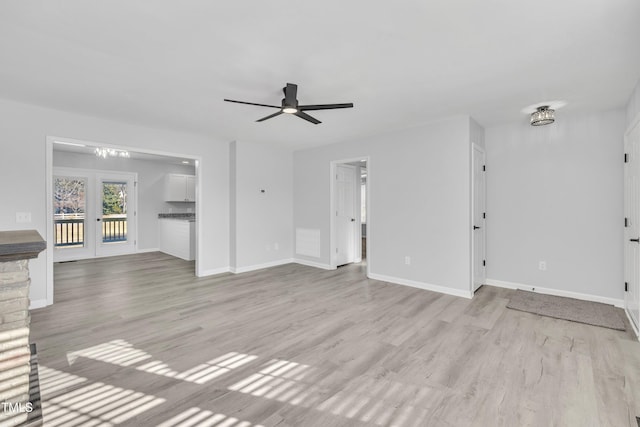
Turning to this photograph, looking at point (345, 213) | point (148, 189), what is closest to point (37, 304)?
point (148, 189)

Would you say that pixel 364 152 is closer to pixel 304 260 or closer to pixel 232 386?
pixel 304 260

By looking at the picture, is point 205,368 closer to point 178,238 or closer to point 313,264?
point 313,264

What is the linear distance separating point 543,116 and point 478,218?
1.48 meters

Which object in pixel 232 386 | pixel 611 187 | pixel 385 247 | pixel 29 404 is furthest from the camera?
pixel 385 247

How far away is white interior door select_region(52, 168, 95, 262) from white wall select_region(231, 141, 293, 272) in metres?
4.09

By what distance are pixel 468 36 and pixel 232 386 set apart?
3006 millimetres

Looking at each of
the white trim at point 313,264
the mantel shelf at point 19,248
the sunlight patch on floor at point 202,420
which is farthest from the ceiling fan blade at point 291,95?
the white trim at point 313,264

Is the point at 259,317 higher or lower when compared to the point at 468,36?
lower

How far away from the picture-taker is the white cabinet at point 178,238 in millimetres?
6754

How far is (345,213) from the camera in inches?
238

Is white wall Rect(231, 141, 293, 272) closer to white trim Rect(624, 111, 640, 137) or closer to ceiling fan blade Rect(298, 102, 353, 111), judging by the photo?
ceiling fan blade Rect(298, 102, 353, 111)

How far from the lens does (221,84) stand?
295cm

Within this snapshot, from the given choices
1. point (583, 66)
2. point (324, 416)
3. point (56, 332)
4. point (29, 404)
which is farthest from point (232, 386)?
point (583, 66)

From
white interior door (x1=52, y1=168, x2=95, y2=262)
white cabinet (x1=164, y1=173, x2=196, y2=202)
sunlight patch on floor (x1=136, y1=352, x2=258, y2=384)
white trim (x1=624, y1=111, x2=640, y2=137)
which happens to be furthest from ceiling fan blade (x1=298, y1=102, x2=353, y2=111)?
white interior door (x1=52, y1=168, x2=95, y2=262)
